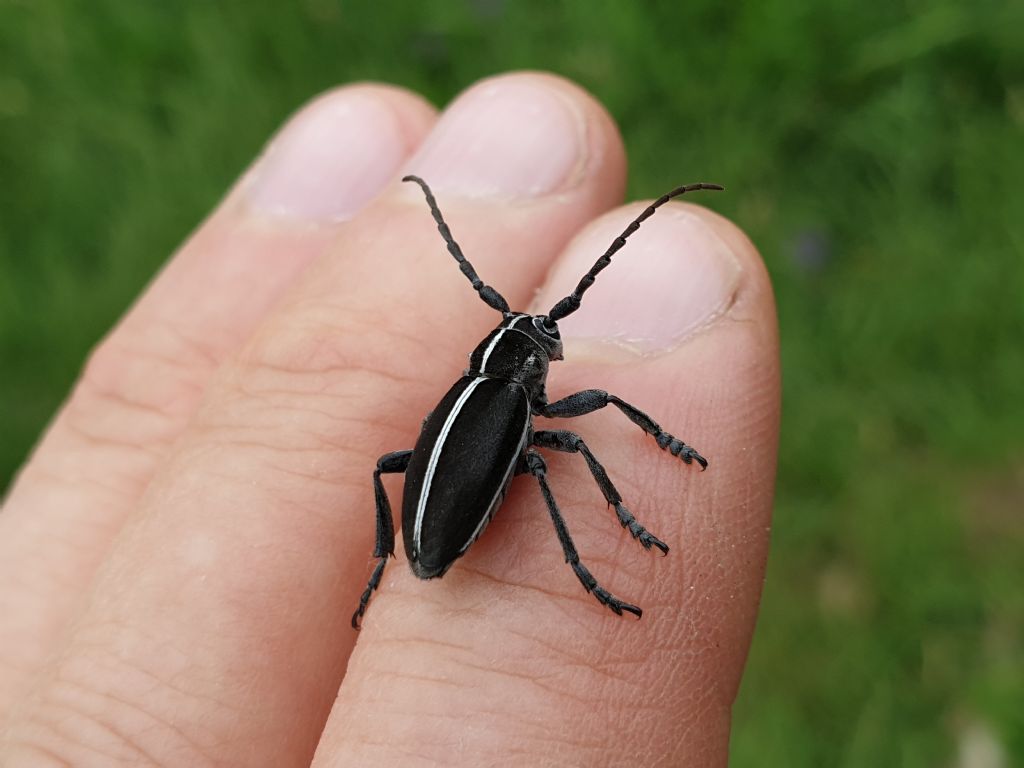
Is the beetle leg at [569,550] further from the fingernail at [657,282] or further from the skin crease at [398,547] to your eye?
the fingernail at [657,282]

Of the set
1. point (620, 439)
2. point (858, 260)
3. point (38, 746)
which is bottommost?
point (858, 260)

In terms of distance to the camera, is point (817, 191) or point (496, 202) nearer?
point (496, 202)

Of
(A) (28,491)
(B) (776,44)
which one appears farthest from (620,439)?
(B) (776,44)

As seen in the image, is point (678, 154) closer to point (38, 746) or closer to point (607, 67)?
point (607, 67)

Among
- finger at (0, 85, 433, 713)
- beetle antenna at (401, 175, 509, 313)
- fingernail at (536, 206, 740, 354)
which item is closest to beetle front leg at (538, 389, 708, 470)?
fingernail at (536, 206, 740, 354)

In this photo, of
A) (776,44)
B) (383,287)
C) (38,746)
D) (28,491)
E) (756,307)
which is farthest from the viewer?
(776,44)
